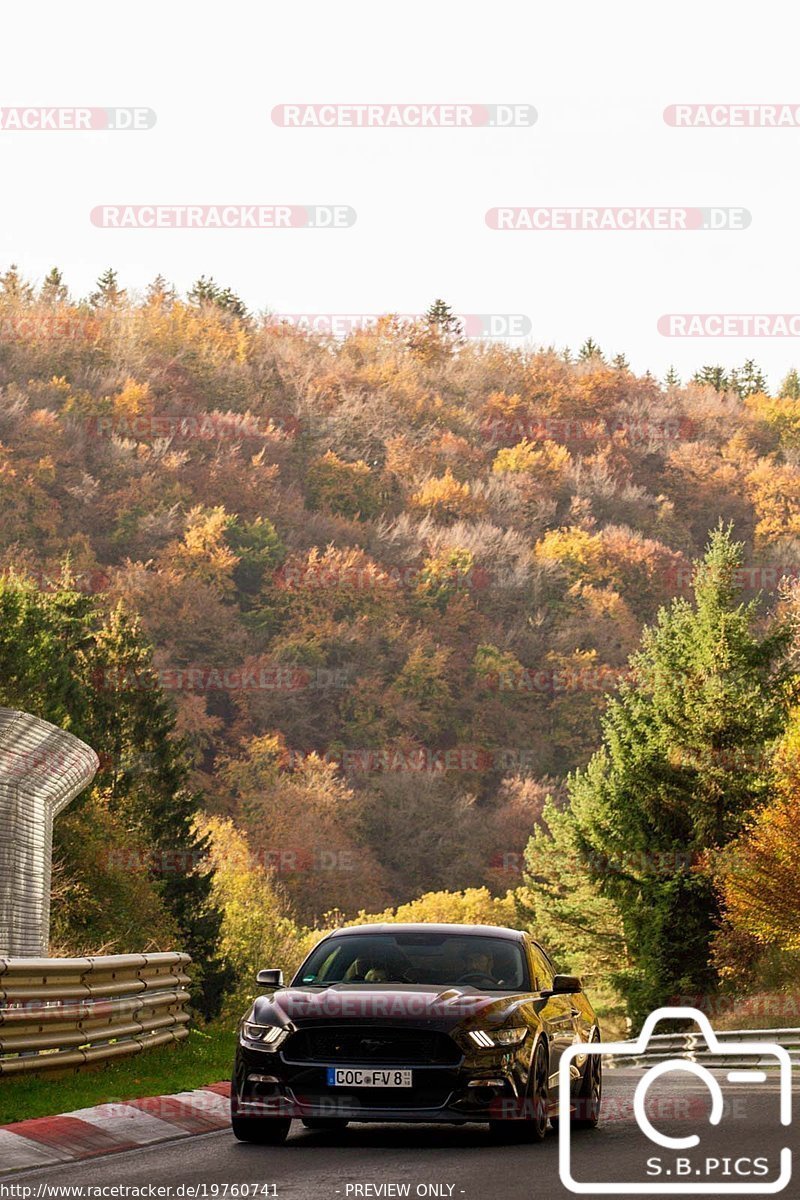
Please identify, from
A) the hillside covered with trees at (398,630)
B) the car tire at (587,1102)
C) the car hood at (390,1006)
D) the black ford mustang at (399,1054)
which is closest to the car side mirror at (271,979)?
the black ford mustang at (399,1054)

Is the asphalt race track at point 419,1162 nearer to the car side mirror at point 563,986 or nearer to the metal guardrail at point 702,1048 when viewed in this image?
the car side mirror at point 563,986

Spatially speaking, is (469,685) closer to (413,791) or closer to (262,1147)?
(413,791)

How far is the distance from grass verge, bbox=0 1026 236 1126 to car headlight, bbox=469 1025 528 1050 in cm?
283

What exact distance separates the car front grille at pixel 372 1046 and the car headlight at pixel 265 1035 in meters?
0.06

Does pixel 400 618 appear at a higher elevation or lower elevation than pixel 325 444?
lower

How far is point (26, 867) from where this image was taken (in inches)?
890

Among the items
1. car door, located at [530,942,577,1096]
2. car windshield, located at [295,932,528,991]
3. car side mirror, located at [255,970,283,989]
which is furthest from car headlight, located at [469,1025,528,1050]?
car side mirror, located at [255,970,283,989]

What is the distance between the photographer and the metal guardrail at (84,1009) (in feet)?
44.1

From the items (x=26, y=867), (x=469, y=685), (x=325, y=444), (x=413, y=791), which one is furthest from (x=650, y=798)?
(x=325, y=444)

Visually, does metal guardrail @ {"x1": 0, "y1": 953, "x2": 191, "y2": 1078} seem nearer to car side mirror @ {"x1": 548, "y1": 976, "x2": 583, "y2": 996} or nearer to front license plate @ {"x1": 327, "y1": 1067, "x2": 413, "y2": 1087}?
front license plate @ {"x1": 327, "y1": 1067, "x2": 413, "y2": 1087}

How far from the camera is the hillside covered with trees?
5078cm

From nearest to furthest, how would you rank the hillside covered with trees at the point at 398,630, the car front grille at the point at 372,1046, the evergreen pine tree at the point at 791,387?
the car front grille at the point at 372,1046, the hillside covered with trees at the point at 398,630, the evergreen pine tree at the point at 791,387

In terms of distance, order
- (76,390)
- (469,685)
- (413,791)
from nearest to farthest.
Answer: (413,791), (469,685), (76,390)

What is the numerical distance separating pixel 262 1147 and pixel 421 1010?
1278mm
